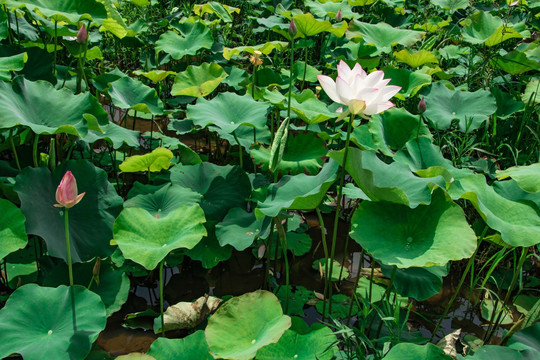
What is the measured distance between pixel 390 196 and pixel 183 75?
1809 mm

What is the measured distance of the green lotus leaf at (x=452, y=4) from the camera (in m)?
4.45

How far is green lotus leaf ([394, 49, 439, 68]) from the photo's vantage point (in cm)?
308

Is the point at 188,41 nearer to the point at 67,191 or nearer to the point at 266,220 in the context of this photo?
the point at 266,220

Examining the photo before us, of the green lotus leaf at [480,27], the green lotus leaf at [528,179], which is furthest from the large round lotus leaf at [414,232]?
the green lotus leaf at [480,27]

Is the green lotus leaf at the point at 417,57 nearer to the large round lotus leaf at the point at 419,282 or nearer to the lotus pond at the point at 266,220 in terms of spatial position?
the lotus pond at the point at 266,220

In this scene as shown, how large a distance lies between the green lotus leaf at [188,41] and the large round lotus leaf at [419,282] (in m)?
2.19

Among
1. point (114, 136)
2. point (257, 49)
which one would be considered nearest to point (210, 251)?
point (114, 136)

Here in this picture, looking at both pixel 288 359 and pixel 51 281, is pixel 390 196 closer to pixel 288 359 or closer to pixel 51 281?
pixel 288 359

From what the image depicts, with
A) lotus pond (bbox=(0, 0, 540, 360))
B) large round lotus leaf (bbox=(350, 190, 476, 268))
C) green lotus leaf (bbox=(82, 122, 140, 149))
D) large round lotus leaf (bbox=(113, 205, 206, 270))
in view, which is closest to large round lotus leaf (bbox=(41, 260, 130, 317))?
lotus pond (bbox=(0, 0, 540, 360))

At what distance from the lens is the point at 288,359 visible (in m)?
1.51

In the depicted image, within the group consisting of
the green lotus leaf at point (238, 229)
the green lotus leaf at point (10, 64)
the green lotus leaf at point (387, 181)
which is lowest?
the green lotus leaf at point (238, 229)

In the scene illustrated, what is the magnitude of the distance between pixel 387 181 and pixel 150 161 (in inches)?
41.1

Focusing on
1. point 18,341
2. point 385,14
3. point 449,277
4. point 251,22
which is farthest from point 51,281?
point 385,14

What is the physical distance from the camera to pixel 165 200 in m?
2.05
